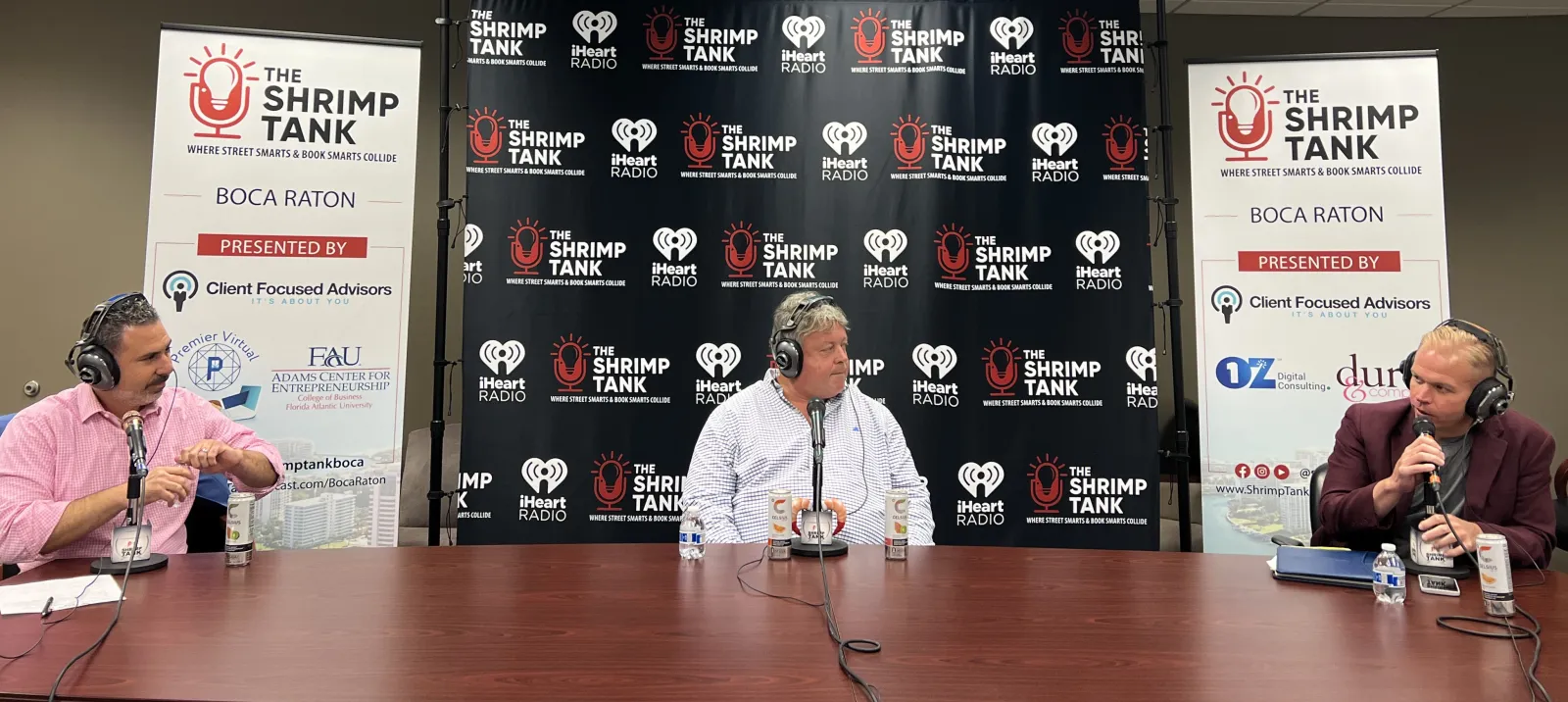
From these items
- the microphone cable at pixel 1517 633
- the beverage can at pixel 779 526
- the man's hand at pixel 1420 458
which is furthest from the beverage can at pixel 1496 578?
the beverage can at pixel 779 526

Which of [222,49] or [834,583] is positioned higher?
[222,49]

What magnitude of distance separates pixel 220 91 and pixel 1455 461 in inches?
172

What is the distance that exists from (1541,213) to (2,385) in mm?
8439

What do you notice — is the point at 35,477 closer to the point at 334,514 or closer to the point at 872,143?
the point at 334,514

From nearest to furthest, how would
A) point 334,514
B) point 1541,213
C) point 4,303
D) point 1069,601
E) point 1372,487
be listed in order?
point 1069,601 → point 1372,487 → point 334,514 → point 4,303 → point 1541,213

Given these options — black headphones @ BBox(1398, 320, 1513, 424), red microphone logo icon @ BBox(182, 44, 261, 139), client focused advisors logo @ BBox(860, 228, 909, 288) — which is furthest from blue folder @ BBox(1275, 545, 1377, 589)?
red microphone logo icon @ BBox(182, 44, 261, 139)

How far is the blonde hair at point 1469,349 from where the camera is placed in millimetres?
2047

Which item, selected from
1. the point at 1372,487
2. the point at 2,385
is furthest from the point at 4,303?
the point at 1372,487

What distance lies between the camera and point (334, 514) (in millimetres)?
3488

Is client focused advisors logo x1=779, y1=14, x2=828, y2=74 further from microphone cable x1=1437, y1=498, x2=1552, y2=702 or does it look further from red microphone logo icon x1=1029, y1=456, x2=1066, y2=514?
microphone cable x1=1437, y1=498, x2=1552, y2=702

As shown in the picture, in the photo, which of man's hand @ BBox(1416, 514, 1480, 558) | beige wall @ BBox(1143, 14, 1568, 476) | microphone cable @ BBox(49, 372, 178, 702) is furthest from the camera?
beige wall @ BBox(1143, 14, 1568, 476)

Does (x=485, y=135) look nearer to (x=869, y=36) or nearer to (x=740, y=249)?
(x=740, y=249)

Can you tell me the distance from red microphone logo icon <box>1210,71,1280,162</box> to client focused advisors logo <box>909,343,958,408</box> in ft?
5.02

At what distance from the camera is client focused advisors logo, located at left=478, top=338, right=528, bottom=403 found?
3572 mm
